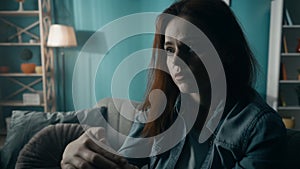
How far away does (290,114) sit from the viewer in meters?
2.49

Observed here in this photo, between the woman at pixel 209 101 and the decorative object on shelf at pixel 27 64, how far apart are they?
1.94 m

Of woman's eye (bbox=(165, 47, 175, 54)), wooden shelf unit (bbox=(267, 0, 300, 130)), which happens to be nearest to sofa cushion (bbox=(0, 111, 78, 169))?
woman's eye (bbox=(165, 47, 175, 54))

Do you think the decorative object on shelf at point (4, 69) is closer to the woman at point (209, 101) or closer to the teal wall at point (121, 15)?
the teal wall at point (121, 15)

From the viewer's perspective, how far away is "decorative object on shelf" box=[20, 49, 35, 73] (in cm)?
245

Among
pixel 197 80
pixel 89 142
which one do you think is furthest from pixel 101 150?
pixel 197 80

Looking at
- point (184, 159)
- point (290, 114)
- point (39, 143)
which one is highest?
point (184, 159)

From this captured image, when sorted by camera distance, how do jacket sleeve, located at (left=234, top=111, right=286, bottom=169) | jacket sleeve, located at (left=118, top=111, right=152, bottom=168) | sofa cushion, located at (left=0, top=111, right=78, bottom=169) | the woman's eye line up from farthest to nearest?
1. sofa cushion, located at (left=0, top=111, right=78, bottom=169)
2. jacket sleeve, located at (left=118, top=111, right=152, bottom=168)
3. the woman's eye
4. jacket sleeve, located at (left=234, top=111, right=286, bottom=169)

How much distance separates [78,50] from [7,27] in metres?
0.68

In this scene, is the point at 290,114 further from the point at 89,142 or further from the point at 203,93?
the point at 89,142

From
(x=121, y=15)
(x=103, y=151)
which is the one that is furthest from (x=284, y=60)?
(x=103, y=151)

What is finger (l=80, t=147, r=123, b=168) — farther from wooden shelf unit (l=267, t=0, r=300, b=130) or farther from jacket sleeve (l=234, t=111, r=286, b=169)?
wooden shelf unit (l=267, t=0, r=300, b=130)

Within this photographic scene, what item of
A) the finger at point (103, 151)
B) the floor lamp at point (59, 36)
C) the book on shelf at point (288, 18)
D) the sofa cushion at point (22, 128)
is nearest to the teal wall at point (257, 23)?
the book on shelf at point (288, 18)

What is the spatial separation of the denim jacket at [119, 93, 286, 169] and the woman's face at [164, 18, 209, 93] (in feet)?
0.40

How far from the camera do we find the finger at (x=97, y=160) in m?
0.64
